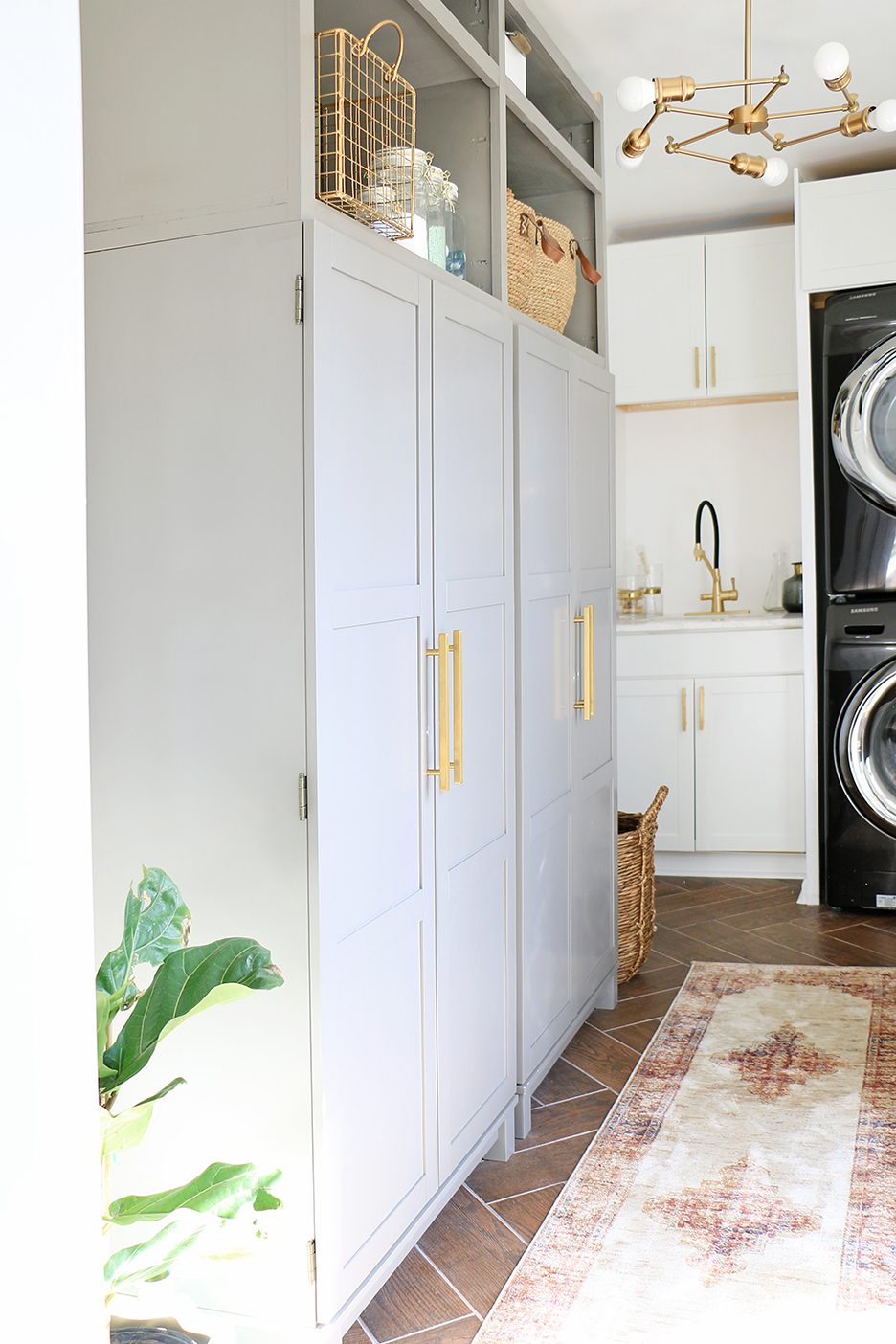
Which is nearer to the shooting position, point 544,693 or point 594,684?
point 544,693

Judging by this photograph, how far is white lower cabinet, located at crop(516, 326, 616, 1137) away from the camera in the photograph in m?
→ 2.47

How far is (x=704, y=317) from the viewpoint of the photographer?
463 cm

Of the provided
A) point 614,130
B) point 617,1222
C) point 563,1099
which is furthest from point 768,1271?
point 614,130

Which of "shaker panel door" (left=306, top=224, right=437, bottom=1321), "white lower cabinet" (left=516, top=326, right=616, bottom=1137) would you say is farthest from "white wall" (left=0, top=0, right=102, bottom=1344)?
"white lower cabinet" (left=516, top=326, right=616, bottom=1137)

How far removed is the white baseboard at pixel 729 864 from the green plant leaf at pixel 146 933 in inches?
141

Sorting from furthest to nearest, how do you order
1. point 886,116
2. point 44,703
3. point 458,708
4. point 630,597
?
point 630,597 → point 886,116 → point 458,708 → point 44,703

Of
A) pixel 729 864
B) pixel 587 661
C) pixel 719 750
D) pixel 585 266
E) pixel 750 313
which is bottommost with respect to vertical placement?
pixel 729 864

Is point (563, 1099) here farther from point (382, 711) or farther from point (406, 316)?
point (406, 316)

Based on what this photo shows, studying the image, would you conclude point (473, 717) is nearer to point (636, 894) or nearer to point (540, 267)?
point (540, 267)

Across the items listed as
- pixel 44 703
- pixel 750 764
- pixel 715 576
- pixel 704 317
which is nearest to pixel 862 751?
Result: pixel 750 764

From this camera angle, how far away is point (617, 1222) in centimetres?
208

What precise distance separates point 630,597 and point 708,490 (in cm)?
65

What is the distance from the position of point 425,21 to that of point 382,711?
128 cm

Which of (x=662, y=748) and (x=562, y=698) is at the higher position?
(x=562, y=698)
